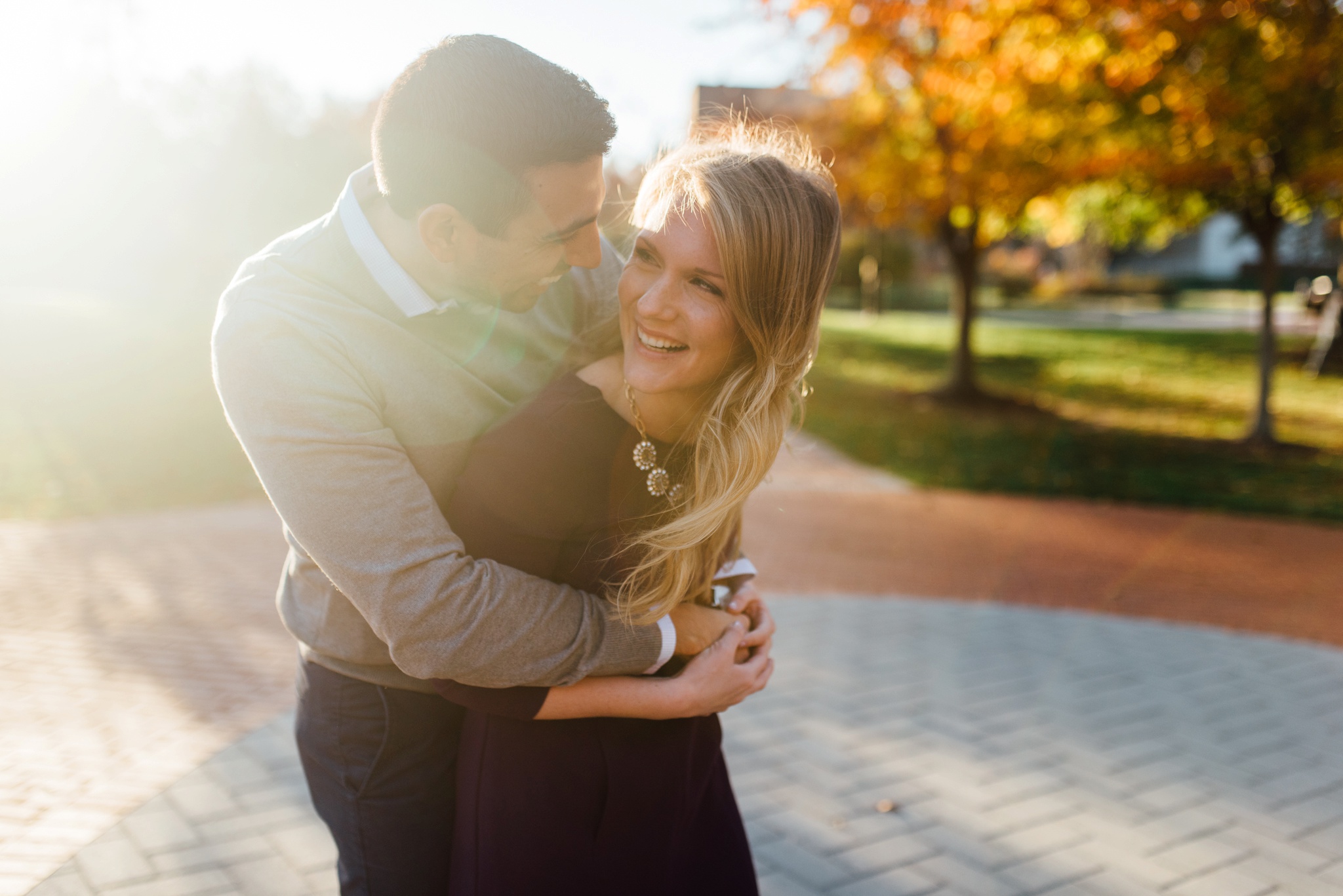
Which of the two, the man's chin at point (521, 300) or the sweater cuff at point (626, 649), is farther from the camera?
the man's chin at point (521, 300)

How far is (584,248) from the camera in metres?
1.93

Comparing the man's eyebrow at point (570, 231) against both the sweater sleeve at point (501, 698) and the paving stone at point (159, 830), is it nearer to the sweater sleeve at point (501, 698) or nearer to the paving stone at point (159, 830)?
the sweater sleeve at point (501, 698)

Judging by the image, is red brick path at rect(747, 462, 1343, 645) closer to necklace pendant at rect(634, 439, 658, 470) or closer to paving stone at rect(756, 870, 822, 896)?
paving stone at rect(756, 870, 822, 896)

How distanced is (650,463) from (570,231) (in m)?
0.46

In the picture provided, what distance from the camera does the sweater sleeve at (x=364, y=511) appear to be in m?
1.55

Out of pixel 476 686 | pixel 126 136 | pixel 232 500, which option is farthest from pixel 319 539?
pixel 126 136

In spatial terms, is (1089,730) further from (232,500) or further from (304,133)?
(304,133)

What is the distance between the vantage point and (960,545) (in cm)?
818

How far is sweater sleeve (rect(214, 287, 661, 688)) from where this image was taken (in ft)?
5.09

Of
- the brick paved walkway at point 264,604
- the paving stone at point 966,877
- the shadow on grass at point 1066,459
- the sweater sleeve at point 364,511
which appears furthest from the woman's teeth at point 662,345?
the shadow on grass at point 1066,459

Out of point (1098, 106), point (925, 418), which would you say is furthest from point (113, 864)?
point (925, 418)

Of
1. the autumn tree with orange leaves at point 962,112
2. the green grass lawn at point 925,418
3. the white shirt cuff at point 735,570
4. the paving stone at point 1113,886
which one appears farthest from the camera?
the green grass lawn at point 925,418

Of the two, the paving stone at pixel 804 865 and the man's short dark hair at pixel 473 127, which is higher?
the man's short dark hair at pixel 473 127

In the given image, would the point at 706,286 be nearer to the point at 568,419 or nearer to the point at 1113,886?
the point at 568,419
